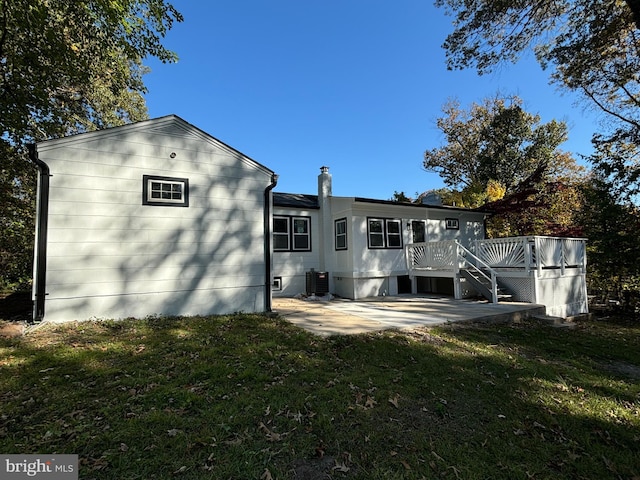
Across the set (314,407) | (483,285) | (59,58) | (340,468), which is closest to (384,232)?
(483,285)

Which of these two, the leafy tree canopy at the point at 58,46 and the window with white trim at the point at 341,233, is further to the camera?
the window with white trim at the point at 341,233

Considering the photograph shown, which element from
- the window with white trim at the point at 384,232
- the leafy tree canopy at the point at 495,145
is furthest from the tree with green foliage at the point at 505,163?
the window with white trim at the point at 384,232

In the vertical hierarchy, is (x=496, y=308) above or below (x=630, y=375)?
above

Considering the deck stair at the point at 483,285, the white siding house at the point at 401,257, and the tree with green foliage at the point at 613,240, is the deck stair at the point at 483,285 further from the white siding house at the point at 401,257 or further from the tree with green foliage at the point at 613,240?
the tree with green foliage at the point at 613,240

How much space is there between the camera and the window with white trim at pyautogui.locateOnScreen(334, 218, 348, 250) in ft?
37.3

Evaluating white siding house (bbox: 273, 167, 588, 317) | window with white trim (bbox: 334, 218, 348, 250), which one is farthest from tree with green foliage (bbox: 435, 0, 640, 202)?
window with white trim (bbox: 334, 218, 348, 250)

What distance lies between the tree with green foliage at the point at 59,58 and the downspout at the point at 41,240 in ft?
10.7

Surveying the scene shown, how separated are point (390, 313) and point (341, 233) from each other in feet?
14.6

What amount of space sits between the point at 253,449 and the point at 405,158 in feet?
85.8

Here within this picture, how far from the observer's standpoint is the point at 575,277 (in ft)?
33.9

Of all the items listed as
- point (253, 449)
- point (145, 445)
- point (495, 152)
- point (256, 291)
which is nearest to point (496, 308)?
point (256, 291)

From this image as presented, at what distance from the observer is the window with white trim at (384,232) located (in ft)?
37.9

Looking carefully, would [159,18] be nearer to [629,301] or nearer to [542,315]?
[542,315]

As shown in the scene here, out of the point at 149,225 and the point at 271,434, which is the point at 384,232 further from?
the point at 271,434
